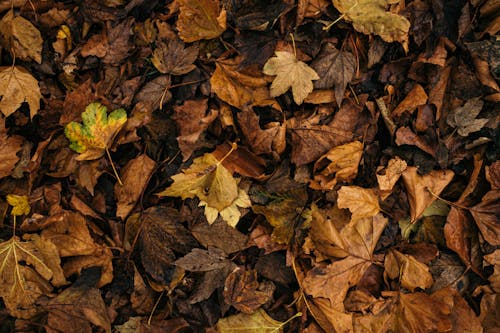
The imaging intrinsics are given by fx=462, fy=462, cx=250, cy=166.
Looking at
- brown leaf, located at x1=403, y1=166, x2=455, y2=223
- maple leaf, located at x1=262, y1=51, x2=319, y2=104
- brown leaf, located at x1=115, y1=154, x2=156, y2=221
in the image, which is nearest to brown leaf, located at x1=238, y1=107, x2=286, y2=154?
maple leaf, located at x1=262, y1=51, x2=319, y2=104

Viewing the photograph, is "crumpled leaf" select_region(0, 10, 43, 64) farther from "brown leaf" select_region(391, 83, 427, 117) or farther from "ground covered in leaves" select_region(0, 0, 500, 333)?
"brown leaf" select_region(391, 83, 427, 117)

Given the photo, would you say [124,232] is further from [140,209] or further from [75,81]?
[75,81]

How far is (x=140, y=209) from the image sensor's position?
1.73 meters

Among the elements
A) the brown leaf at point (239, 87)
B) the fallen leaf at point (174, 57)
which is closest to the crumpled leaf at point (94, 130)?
the fallen leaf at point (174, 57)

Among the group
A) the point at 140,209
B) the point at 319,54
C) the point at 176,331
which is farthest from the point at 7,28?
the point at 176,331

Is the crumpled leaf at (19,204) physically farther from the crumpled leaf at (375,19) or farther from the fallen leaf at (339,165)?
the crumpled leaf at (375,19)

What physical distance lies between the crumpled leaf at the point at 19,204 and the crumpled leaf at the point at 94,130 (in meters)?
0.28

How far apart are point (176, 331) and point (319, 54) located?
1.16 meters

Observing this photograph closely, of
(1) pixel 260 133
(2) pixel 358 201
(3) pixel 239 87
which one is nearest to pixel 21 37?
(3) pixel 239 87

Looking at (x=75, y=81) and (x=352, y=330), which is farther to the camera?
(x=75, y=81)

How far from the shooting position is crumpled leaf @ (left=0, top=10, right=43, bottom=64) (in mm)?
1714

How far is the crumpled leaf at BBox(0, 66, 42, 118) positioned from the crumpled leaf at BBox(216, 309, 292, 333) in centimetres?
105

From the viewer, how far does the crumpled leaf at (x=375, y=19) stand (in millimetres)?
1624

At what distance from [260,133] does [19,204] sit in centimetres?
95
